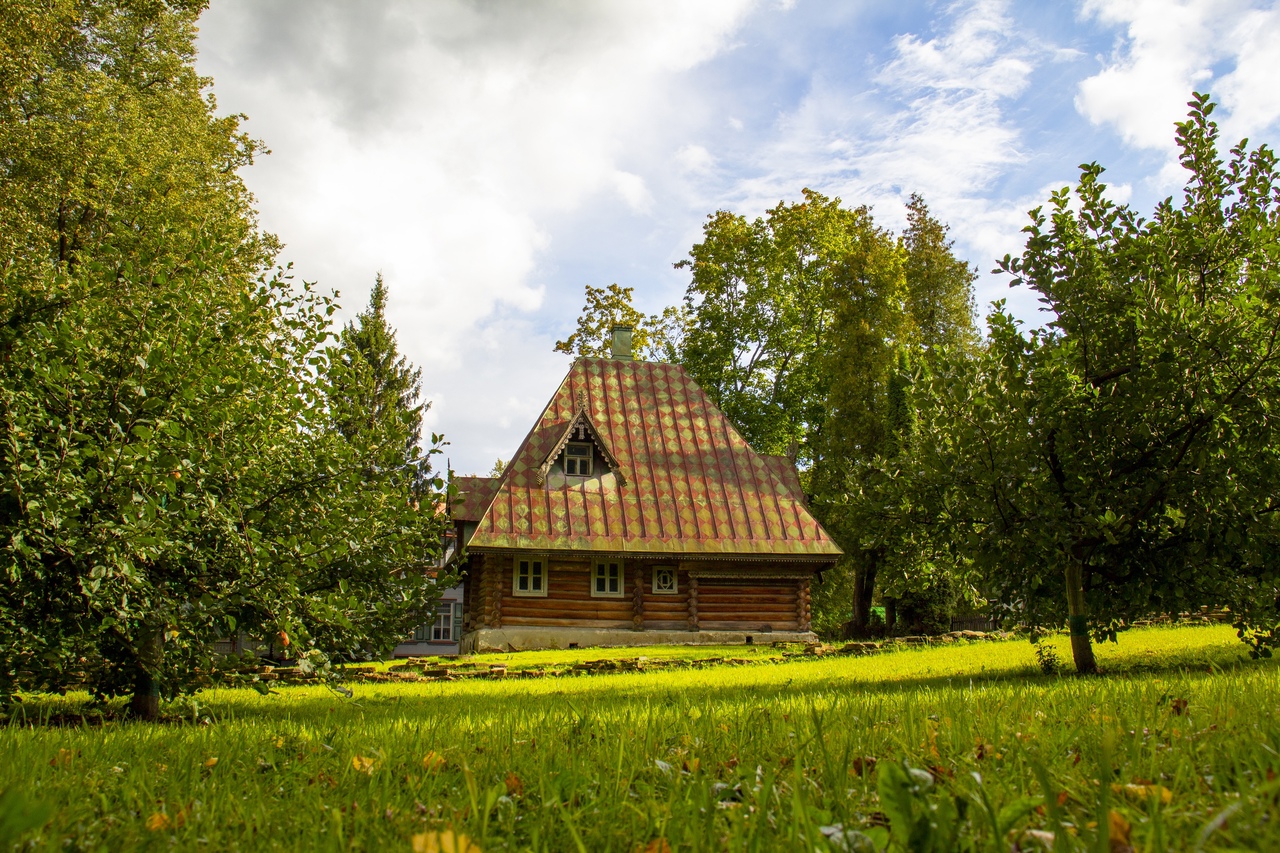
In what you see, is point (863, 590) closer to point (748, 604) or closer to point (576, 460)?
point (748, 604)

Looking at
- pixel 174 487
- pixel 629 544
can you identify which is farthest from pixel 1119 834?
pixel 629 544

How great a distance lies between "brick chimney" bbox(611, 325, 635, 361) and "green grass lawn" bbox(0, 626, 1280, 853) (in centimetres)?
2519

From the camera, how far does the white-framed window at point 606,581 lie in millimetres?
24875

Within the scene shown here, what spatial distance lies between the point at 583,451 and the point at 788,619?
7.68 meters

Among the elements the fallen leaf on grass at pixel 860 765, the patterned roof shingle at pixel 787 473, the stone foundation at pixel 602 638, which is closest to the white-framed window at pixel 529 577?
the stone foundation at pixel 602 638

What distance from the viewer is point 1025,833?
2.15m

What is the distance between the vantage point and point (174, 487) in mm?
5984

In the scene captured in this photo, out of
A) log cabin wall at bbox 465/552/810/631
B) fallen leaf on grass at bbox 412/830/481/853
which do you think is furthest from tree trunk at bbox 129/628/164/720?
log cabin wall at bbox 465/552/810/631

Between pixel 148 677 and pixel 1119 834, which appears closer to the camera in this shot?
pixel 1119 834

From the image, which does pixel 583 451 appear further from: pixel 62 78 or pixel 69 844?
pixel 69 844

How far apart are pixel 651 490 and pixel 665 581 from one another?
8.64 feet

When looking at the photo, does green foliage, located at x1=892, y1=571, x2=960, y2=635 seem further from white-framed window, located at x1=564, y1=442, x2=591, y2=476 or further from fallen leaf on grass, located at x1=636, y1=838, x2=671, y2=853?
fallen leaf on grass, located at x1=636, y1=838, x2=671, y2=853

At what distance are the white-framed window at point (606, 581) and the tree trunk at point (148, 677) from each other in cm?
1710

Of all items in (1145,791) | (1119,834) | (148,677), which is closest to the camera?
(1119,834)
